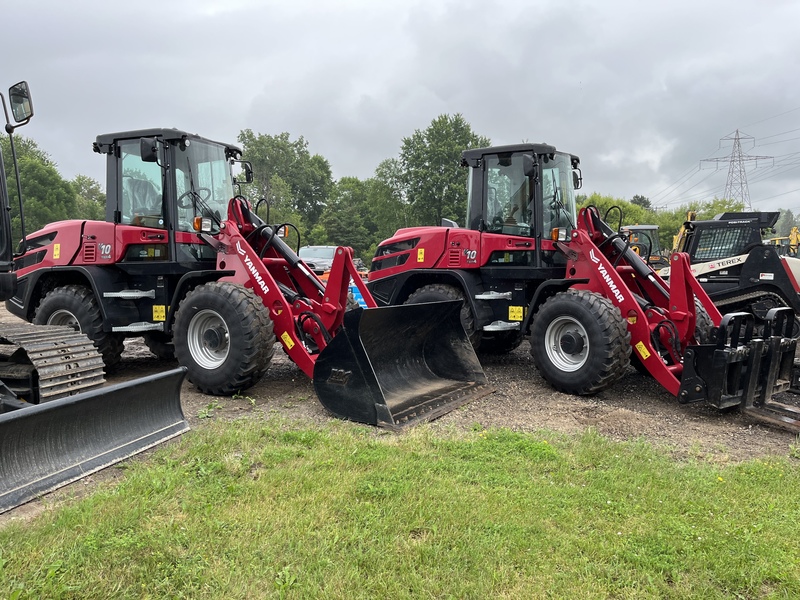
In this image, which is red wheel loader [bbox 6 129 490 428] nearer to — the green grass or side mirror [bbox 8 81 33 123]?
the green grass

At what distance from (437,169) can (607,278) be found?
37.5 meters

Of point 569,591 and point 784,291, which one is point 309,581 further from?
point 784,291

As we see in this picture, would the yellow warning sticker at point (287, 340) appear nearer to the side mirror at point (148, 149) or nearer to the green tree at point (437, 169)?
the side mirror at point (148, 149)

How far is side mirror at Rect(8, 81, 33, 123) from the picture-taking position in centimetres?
399

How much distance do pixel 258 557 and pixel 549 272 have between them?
17.9ft

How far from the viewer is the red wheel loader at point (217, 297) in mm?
5887

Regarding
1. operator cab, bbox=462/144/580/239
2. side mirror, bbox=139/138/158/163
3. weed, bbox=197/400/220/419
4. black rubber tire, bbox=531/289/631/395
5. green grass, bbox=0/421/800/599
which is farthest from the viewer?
operator cab, bbox=462/144/580/239

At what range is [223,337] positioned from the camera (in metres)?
6.29

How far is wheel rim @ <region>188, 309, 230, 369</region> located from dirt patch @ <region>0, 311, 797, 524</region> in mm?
375

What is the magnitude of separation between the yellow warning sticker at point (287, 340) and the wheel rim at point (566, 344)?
277 cm

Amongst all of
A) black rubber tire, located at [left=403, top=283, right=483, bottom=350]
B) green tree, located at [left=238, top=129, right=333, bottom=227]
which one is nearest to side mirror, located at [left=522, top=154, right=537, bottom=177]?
black rubber tire, located at [left=403, top=283, right=483, bottom=350]

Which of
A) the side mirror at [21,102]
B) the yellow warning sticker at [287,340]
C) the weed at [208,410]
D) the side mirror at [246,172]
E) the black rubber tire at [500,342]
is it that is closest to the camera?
the side mirror at [21,102]

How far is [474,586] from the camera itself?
9.04ft

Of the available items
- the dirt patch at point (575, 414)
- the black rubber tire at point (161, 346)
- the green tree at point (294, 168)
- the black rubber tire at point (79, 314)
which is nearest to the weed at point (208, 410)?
the dirt patch at point (575, 414)
